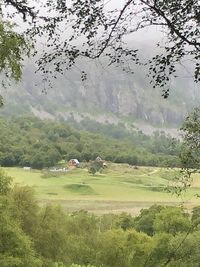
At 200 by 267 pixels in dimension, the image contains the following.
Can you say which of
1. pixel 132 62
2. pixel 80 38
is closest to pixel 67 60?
pixel 80 38

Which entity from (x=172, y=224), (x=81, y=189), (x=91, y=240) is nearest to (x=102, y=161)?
(x=81, y=189)

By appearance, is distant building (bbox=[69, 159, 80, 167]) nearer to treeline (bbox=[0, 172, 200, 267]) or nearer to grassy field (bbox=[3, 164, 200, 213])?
grassy field (bbox=[3, 164, 200, 213])

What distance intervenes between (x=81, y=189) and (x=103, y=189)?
4.92 meters

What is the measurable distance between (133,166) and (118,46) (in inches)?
5244

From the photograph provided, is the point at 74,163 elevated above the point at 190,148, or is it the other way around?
the point at 190,148

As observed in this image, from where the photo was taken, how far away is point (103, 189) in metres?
95.3

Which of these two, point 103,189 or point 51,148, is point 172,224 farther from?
point 51,148

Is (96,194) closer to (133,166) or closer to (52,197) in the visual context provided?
(52,197)

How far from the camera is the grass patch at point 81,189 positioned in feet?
298

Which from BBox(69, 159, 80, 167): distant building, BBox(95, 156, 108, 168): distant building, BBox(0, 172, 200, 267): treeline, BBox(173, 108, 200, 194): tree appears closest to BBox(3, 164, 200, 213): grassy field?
BBox(95, 156, 108, 168): distant building

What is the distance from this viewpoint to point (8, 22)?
20.3 ft

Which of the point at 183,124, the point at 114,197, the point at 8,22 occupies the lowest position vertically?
the point at 114,197

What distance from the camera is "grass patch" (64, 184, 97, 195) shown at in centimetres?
9094

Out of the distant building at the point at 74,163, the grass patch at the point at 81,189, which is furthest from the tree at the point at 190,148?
the distant building at the point at 74,163
